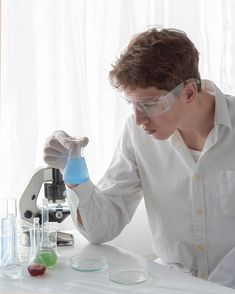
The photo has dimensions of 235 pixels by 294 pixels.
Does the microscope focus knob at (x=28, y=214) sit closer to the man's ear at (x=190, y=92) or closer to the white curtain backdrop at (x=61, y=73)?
the white curtain backdrop at (x=61, y=73)

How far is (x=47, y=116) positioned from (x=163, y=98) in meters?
0.71

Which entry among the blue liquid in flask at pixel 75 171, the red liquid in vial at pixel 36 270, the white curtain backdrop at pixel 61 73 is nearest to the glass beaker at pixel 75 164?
the blue liquid in flask at pixel 75 171

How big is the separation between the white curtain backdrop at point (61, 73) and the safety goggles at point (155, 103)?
2.05 feet

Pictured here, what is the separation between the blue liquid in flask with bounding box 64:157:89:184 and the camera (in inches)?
57.8

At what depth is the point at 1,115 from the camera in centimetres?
193

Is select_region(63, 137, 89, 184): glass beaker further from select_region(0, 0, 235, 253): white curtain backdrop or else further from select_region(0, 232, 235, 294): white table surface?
select_region(0, 0, 235, 253): white curtain backdrop

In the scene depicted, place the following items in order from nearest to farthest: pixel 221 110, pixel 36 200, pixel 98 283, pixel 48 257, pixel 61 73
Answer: pixel 98 283 → pixel 48 257 → pixel 221 110 → pixel 36 200 → pixel 61 73

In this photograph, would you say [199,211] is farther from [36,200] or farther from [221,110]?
[36,200]

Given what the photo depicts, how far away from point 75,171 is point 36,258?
281 mm

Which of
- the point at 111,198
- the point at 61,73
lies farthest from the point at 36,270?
the point at 61,73

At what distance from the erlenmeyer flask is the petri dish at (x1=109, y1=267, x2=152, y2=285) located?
188mm

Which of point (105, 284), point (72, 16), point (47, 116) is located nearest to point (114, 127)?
point (47, 116)

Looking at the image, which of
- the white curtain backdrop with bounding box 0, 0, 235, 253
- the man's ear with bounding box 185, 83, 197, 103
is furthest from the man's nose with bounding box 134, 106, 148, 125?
the white curtain backdrop with bounding box 0, 0, 235, 253

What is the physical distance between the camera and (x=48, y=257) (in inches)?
54.6
